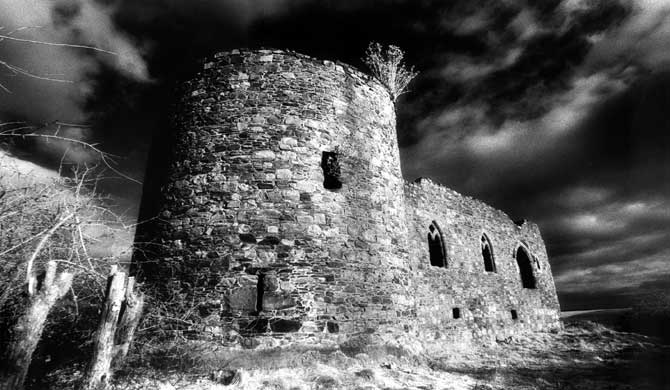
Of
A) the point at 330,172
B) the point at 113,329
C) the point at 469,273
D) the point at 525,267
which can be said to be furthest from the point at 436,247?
the point at 113,329

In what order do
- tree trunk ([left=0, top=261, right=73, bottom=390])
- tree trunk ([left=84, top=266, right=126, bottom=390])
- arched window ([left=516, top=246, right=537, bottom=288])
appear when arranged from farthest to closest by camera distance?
arched window ([left=516, top=246, right=537, bottom=288]) → tree trunk ([left=84, top=266, right=126, bottom=390]) → tree trunk ([left=0, top=261, right=73, bottom=390])

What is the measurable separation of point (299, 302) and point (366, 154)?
3.09 meters

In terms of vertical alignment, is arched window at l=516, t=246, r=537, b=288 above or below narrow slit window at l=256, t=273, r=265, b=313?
above

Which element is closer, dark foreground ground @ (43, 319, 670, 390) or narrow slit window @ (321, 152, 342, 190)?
dark foreground ground @ (43, 319, 670, 390)

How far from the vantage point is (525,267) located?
15.2 m

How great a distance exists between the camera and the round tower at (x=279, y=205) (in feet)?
19.0

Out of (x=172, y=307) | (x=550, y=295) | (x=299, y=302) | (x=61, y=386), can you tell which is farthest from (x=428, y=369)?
(x=550, y=295)

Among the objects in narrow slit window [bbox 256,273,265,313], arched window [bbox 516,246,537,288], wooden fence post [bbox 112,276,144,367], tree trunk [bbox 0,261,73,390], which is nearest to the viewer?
tree trunk [bbox 0,261,73,390]

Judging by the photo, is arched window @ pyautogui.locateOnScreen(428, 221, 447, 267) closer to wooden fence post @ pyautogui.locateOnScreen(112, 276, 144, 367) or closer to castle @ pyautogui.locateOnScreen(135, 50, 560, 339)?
castle @ pyautogui.locateOnScreen(135, 50, 560, 339)

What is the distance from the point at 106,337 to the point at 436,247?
8.71 meters

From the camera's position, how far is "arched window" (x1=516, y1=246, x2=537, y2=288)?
14.8 meters

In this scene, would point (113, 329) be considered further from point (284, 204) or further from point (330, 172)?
point (330, 172)

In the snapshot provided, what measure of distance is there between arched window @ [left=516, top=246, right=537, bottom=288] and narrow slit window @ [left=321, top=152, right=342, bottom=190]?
10.8 metres

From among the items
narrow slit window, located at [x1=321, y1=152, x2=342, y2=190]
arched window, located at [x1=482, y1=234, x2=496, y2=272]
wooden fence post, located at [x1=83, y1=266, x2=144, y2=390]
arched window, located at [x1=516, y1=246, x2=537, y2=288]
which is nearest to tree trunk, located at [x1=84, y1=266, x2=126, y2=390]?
wooden fence post, located at [x1=83, y1=266, x2=144, y2=390]
